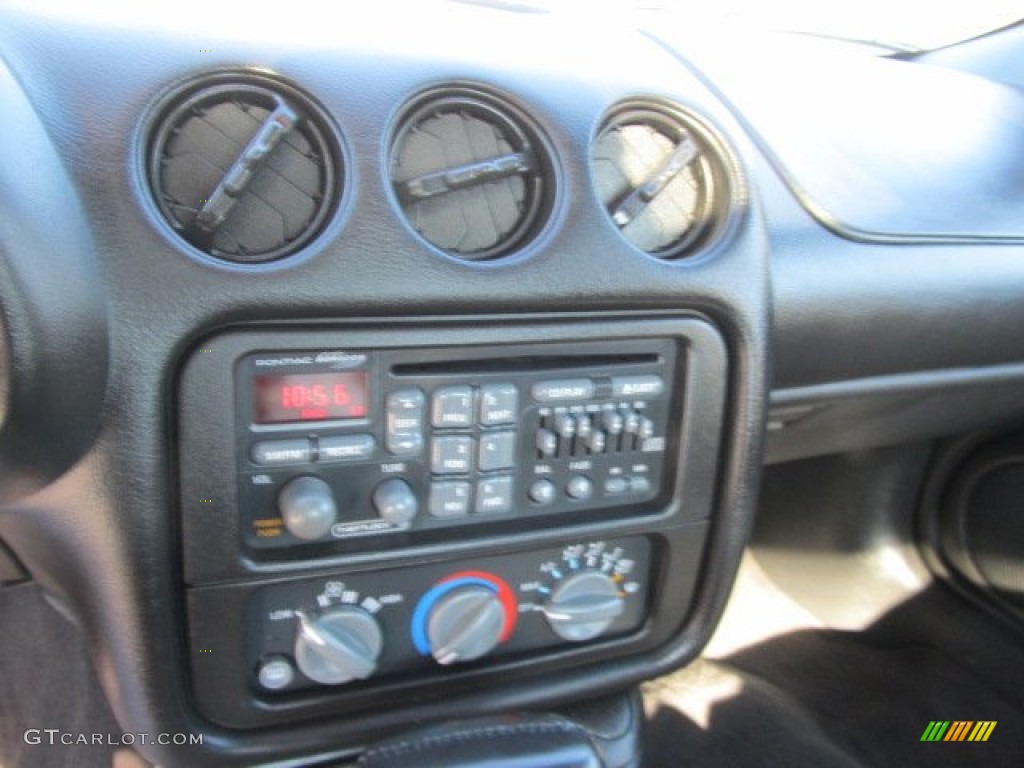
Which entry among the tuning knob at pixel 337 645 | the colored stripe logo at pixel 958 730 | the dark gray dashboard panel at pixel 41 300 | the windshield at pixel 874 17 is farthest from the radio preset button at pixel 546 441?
the colored stripe logo at pixel 958 730

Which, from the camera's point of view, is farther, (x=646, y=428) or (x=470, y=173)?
(x=646, y=428)

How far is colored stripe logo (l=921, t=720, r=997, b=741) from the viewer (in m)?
1.44

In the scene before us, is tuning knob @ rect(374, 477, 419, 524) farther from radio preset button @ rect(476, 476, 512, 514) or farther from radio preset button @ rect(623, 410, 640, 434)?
radio preset button @ rect(623, 410, 640, 434)

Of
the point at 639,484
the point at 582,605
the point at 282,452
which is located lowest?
the point at 582,605

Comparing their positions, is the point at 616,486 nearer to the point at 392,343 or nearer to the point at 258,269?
the point at 392,343

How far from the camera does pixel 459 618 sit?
2.78 ft

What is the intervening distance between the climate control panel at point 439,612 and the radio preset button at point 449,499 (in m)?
0.06

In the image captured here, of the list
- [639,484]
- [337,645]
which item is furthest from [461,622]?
[639,484]

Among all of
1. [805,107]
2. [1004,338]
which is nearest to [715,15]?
[805,107]

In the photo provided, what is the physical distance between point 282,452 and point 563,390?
0.83ft

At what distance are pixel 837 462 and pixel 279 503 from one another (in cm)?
114

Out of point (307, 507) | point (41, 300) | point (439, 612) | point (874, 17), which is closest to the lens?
point (41, 300)

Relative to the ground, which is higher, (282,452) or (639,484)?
(282,452)

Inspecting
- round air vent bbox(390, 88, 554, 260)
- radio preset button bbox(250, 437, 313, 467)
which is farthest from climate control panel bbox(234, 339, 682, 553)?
round air vent bbox(390, 88, 554, 260)
